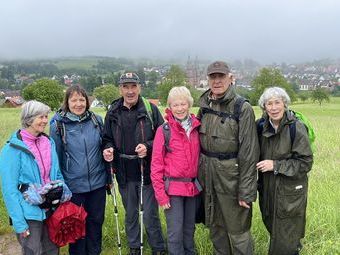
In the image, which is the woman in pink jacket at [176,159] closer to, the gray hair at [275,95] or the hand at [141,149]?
the hand at [141,149]

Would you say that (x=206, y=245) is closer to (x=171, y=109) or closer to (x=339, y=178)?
(x=171, y=109)

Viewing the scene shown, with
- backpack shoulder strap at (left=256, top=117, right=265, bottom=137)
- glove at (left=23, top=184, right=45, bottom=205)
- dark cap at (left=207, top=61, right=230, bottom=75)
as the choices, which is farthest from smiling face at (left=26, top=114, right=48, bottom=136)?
backpack shoulder strap at (left=256, top=117, right=265, bottom=137)

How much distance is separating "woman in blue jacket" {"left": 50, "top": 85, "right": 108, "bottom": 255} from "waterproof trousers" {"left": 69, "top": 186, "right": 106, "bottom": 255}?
0.05 ft

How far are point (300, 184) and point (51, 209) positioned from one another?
2.99 metres

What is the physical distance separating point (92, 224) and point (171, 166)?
1.60 m

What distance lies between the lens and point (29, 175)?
14.8 feet

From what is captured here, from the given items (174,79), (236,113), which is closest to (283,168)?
(236,113)

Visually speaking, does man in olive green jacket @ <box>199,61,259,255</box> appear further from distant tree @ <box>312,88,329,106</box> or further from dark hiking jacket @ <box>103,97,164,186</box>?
distant tree @ <box>312,88,329,106</box>

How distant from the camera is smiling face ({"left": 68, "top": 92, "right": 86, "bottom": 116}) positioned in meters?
5.14

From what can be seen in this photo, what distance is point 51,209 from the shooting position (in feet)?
15.7

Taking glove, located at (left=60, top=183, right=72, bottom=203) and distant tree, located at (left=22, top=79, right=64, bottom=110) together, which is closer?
glove, located at (left=60, top=183, right=72, bottom=203)

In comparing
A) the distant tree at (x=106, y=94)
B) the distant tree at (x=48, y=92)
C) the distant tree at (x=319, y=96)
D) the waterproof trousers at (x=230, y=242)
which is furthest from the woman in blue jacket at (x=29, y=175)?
the distant tree at (x=106, y=94)

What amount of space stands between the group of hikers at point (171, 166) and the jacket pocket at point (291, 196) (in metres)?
0.01

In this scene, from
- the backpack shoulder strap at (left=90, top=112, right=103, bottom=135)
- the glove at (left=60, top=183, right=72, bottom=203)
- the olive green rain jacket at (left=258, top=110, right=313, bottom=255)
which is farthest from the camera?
the backpack shoulder strap at (left=90, top=112, right=103, bottom=135)
